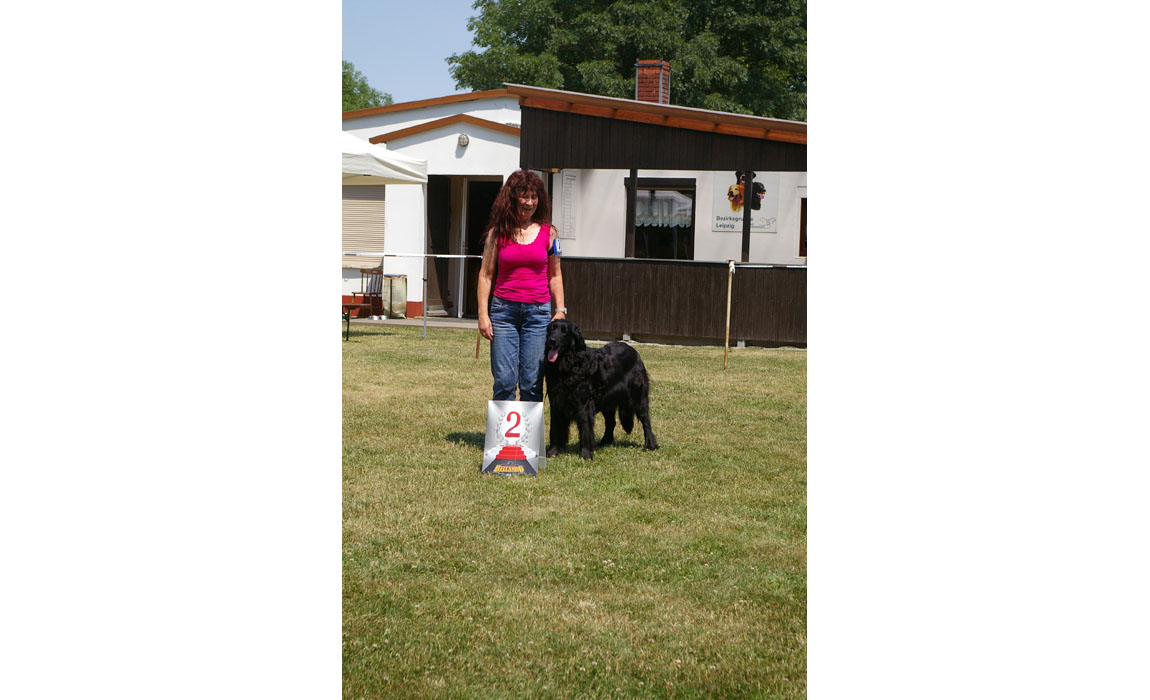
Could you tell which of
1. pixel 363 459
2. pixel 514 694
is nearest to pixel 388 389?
pixel 363 459

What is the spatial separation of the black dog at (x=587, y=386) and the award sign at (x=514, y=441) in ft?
1.32

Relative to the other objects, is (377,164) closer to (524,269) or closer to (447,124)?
(447,124)

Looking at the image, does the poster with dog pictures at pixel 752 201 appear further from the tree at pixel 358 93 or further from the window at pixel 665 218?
the tree at pixel 358 93

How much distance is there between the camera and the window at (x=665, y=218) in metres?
16.4

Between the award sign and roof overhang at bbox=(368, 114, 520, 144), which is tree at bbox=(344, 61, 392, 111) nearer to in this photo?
roof overhang at bbox=(368, 114, 520, 144)

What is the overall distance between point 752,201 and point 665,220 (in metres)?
1.43

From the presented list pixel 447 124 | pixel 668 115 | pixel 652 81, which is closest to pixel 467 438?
pixel 668 115

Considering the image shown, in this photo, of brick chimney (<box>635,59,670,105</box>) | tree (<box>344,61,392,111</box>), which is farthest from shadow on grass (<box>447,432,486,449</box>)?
tree (<box>344,61,392,111</box>)

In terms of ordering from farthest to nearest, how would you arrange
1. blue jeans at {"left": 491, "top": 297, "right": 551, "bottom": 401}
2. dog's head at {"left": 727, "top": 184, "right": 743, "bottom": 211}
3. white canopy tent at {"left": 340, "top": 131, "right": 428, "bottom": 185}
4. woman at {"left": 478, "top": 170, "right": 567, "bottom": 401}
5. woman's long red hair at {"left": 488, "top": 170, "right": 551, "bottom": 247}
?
dog's head at {"left": 727, "top": 184, "right": 743, "bottom": 211} < white canopy tent at {"left": 340, "top": 131, "right": 428, "bottom": 185} < blue jeans at {"left": 491, "top": 297, "right": 551, "bottom": 401} < woman at {"left": 478, "top": 170, "right": 567, "bottom": 401} < woman's long red hair at {"left": 488, "top": 170, "right": 551, "bottom": 247}

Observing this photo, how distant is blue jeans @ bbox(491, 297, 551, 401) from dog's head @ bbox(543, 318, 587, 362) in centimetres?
8

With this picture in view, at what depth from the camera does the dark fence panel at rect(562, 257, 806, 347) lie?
1402 centimetres

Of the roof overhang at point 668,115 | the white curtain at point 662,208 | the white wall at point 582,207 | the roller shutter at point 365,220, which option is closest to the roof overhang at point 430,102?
the white wall at point 582,207

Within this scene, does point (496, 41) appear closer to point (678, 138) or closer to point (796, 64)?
point (796, 64)

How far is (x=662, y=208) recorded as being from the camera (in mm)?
16594
